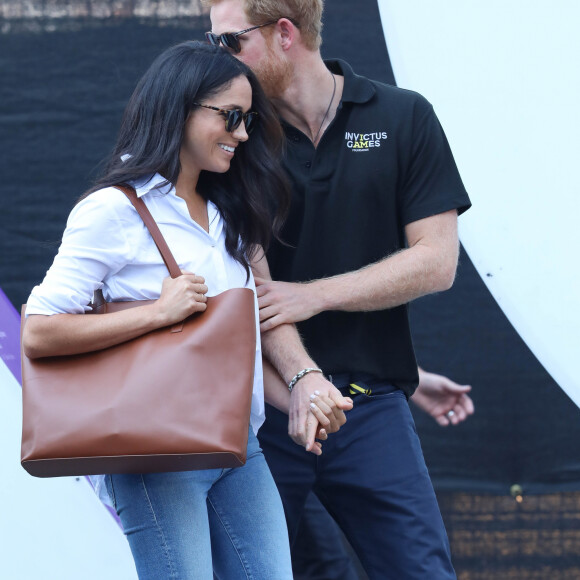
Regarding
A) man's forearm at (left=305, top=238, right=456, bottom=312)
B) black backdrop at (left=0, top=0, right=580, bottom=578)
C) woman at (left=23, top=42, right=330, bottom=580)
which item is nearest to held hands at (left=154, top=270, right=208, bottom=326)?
woman at (left=23, top=42, right=330, bottom=580)

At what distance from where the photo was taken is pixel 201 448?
139cm

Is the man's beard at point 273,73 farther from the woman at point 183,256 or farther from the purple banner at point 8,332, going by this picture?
the purple banner at point 8,332

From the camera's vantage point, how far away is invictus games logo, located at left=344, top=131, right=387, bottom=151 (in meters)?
1.99

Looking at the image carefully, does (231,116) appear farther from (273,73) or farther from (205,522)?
(205,522)

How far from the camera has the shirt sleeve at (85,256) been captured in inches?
57.8

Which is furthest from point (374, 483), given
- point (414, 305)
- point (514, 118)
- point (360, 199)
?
point (514, 118)

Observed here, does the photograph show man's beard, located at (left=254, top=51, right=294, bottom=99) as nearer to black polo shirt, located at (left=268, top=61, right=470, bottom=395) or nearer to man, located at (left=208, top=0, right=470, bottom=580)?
man, located at (left=208, top=0, right=470, bottom=580)

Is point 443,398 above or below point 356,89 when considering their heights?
below

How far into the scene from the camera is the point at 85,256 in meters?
1.47

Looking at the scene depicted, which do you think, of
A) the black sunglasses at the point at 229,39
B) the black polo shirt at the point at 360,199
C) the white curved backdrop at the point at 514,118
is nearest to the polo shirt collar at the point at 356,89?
the black polo shirt at the point at 360,199

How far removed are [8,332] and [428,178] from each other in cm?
132

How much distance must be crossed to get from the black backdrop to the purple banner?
0.03m

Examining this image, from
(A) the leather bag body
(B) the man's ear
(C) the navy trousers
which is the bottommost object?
(C) the navy trousers

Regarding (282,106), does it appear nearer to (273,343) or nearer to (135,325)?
(273,343)
